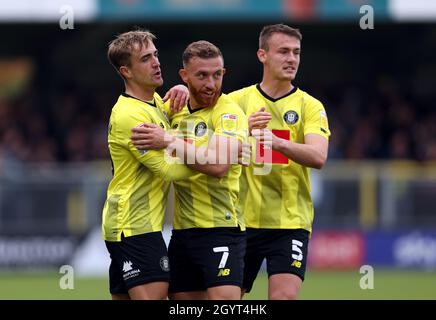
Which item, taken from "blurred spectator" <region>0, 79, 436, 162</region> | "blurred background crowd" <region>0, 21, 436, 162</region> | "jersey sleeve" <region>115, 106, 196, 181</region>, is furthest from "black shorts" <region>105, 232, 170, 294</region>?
"blurred background crowd" <region>0, 21, 436, 162</region>

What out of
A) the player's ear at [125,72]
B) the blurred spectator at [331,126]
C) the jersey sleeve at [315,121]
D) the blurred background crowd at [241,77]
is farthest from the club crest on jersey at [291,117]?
the blurred background crowd at [241,77]

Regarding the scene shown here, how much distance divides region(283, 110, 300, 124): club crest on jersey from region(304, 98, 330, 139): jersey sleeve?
0.32 ft

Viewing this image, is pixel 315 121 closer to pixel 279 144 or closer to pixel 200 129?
pixel 279 144

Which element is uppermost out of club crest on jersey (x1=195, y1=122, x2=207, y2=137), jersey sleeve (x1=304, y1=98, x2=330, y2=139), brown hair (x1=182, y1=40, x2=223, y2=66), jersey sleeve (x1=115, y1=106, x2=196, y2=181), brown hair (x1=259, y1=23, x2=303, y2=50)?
brown hair (x1=259, y1=23, x2=303, y2=50)

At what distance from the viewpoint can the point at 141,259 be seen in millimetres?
7406

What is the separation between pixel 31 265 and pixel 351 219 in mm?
5232

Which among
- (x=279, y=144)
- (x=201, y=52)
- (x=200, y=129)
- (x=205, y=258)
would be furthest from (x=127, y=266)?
(x=201, y=52)

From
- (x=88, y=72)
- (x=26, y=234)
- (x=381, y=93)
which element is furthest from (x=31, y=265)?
(x=381, y=93)

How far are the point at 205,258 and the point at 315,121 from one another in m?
1.52

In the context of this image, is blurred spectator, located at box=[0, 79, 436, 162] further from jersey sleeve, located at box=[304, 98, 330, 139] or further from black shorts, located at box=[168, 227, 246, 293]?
black shorts, located at box=[168, 227, 246, 293]

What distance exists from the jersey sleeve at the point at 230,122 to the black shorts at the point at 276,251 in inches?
46.6

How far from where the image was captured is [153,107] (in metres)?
7.66

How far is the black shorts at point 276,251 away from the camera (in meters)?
8.33

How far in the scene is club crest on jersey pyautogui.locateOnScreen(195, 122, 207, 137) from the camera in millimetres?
7727
